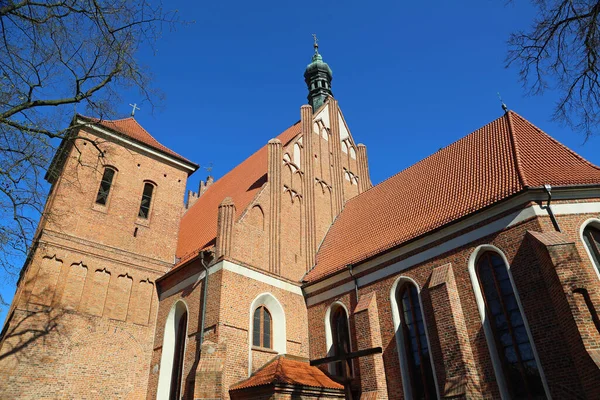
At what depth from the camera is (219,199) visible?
18172 mm

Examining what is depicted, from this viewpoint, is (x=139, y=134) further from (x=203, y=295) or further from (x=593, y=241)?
Result: (x=593, y=241)

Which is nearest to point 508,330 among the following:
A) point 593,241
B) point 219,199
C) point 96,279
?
point 593,241

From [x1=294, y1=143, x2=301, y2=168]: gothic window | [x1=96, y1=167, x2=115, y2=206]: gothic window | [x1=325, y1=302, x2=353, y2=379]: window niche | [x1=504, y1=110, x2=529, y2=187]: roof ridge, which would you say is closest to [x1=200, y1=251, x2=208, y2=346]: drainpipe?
[x1=325, y1=302, x2=353, y2=379]: window niche

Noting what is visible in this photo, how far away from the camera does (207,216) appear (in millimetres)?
17328

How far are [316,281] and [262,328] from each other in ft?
7.57

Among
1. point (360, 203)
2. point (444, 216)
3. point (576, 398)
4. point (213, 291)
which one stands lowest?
point (576, 398)

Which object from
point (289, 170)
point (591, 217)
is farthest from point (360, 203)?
point (591, 217)

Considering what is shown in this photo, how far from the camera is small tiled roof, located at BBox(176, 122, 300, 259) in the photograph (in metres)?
15.0

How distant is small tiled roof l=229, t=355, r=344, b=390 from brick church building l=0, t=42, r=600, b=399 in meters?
0.08

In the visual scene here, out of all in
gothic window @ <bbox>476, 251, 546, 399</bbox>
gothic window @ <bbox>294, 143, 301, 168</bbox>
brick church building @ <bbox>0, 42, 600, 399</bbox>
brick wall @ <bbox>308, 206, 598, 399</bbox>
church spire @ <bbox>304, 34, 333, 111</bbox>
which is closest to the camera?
brick wall @ <bbox>308, 206, 598, 399</bbox>

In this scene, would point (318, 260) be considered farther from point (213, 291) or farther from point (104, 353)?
point (104, 353)

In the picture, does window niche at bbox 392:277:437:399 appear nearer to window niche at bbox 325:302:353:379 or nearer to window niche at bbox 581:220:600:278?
window niche at bbox 325:302:353:379

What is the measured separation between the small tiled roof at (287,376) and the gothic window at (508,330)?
427cm

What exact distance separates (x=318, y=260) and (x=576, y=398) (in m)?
8.63
